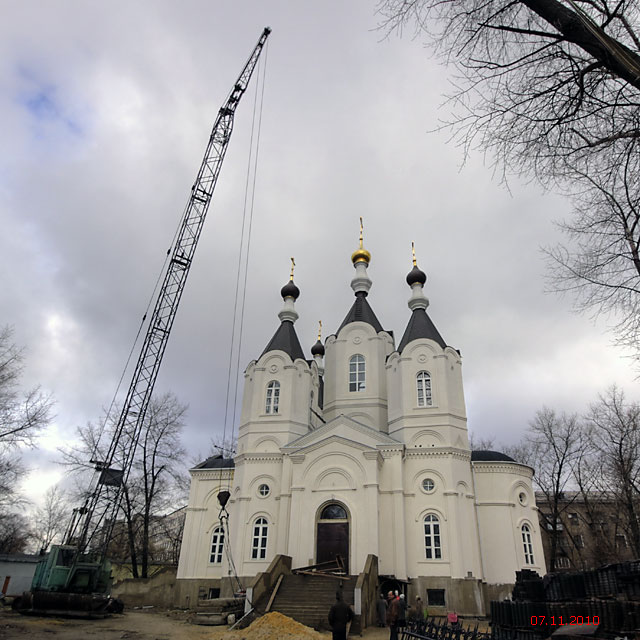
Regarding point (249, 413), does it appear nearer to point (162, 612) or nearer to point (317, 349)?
point (162, 612)

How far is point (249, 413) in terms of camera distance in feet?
90.6

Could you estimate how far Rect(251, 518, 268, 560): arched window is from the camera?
78.1 feet

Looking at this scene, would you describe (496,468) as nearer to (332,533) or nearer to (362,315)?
(332,533)

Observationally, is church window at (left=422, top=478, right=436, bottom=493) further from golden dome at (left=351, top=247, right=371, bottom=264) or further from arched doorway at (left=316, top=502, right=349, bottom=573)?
golden dome at (left=351, top=247, right=371, bottom=264)

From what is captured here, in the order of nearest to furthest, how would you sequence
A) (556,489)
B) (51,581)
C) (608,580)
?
(608,580)
(51,581)
(556,489)

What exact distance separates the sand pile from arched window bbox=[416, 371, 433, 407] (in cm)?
1272

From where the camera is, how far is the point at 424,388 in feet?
86.4

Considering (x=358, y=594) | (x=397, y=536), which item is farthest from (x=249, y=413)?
(x=358, y=594)

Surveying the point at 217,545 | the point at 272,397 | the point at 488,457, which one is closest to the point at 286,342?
the point at 272,397

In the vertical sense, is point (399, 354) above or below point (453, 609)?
above

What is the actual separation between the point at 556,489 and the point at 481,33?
3667 centimetres

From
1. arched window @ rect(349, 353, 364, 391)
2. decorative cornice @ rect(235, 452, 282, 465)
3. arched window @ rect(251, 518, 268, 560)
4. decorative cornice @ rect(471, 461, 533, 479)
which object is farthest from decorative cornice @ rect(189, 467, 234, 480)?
decorative cornice @ rect(471, 461, 533, 479)

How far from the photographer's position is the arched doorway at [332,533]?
22203 mm

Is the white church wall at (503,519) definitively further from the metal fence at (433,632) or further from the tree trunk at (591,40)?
the tree trunk at (591,40)
